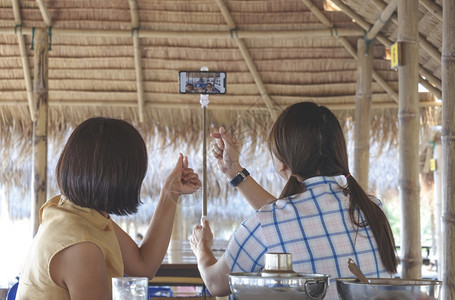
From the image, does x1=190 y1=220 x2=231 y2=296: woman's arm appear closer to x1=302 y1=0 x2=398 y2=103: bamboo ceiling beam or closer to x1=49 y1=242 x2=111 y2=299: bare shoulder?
x1=49 y1=242 x2=111 y2=299: bare shoulder

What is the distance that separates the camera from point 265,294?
1.12 m

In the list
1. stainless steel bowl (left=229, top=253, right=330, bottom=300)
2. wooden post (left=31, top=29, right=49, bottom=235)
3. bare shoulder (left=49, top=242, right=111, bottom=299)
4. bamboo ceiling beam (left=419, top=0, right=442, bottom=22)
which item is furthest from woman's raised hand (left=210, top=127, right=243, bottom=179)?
wooden post (left=31, top=29, right=49, bottom=235)

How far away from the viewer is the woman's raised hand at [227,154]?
82.0 inches

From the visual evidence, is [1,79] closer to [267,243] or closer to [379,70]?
[379,70]

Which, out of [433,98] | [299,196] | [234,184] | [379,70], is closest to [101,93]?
[379,70]

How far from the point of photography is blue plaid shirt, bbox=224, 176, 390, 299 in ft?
5.34

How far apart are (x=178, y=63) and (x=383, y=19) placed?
2.28m

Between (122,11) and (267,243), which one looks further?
(122,11)

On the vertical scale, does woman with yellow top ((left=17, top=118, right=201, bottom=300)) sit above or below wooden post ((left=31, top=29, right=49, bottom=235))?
below

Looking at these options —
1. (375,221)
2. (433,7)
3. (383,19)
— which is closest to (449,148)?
(433,7)

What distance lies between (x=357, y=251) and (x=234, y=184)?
55 cm

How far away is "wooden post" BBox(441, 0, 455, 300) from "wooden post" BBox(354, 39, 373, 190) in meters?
1.92

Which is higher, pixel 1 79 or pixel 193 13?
pixel 193 13

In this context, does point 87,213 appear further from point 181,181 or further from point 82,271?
point 181,181
